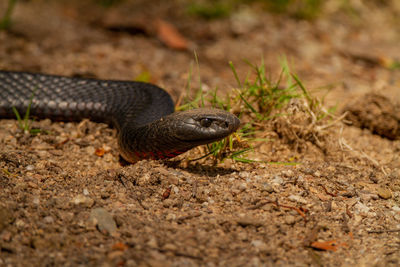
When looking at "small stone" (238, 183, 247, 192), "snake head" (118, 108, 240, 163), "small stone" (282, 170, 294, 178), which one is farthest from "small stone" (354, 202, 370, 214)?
"snake head" (118, 108, 240, 163)

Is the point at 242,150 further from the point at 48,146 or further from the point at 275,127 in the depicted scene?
the point at 48,146

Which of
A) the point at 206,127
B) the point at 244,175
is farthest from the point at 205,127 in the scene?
the point at 244,175

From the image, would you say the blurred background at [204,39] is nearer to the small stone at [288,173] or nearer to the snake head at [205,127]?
the snake head at [205,127]

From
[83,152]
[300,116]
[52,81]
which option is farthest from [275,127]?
[52,81]

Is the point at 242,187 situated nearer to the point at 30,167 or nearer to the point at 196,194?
the point at 196,194

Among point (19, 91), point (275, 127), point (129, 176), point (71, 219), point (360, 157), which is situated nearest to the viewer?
point (71, 219)

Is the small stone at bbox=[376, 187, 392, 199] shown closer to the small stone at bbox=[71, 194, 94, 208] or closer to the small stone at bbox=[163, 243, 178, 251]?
the small stone at bbox=[163, 243, 178, 251]
